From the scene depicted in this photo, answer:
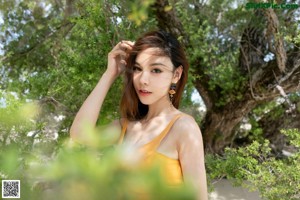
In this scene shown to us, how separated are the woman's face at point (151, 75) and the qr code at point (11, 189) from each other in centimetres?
97

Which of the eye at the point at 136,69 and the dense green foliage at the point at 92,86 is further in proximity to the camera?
the eye at the point at 136,69

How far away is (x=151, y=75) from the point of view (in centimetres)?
160

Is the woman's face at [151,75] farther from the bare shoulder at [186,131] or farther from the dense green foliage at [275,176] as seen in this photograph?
the dense green foliage at [275,176]

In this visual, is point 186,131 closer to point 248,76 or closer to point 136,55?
point 136,55

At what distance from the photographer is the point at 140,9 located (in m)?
0.49

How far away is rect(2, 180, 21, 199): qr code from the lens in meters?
0.55

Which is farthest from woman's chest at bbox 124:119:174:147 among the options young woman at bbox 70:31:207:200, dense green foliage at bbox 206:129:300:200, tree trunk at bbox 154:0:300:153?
tree trunk at bbox 154:0:300:153

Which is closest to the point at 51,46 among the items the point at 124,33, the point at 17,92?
the point at 17,92

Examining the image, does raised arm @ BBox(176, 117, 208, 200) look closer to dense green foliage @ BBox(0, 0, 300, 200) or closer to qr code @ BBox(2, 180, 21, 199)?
dense green foliage @ BBox(0, 0, 300, 200)

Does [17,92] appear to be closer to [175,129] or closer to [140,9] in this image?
[175,129]

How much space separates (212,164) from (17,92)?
2.12 metres

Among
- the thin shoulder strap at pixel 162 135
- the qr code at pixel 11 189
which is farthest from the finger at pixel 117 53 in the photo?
the qr code at pixel 11 189

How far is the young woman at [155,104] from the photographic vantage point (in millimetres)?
1486

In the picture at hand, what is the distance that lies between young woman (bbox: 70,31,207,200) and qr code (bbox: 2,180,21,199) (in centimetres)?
81
